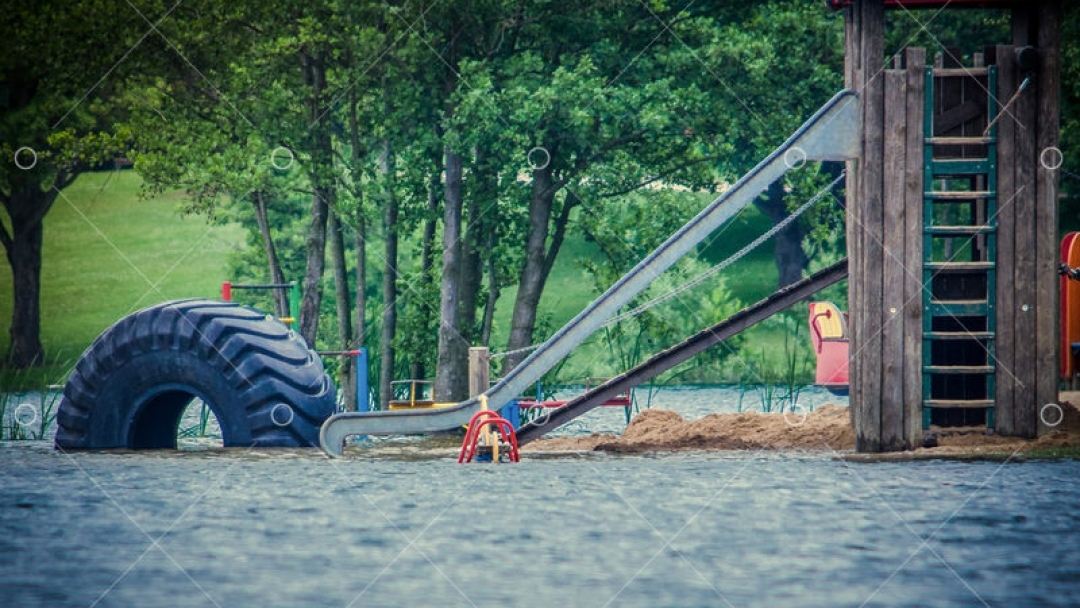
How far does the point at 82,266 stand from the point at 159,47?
27408 mm

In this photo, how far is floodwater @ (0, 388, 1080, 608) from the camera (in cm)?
809

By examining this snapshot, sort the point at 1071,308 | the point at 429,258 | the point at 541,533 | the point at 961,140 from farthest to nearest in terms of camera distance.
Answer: the point at 429,258 < the point at 1071,308 < the point at 961,140 < the point at 541,533

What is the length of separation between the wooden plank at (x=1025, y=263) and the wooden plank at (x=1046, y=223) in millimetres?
36

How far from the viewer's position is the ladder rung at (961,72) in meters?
15.0

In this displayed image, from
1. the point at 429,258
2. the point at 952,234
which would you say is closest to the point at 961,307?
the point at 952,234

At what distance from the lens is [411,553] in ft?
30.5

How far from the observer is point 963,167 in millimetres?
14945

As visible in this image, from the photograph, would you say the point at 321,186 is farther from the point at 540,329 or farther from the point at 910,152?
the point at 910,152

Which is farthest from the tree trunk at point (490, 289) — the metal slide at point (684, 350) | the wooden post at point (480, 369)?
the metal slide at point (684, 350)

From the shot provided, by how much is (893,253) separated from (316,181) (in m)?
9.73

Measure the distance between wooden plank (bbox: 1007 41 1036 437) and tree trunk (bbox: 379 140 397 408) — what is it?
9559mm
